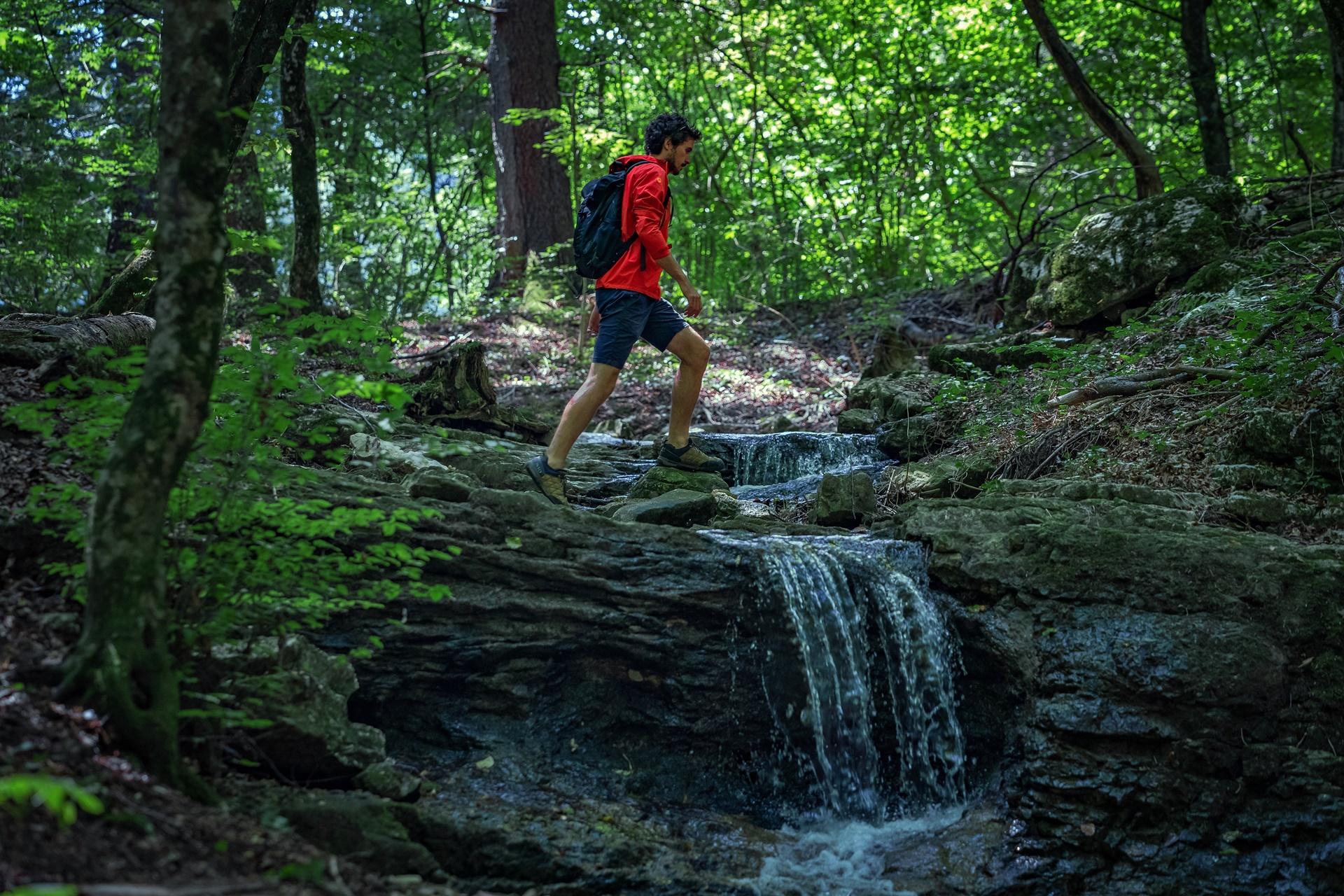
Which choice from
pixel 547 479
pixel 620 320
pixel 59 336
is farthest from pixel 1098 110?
pixel 59 336

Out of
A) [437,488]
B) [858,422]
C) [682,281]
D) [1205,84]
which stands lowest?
[437,488]

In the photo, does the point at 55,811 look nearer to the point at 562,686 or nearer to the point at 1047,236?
the point at 562,686

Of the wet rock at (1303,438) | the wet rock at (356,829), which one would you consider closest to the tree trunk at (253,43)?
the wet rock at (356,829)

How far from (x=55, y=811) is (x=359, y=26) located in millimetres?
17530

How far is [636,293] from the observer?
6195 millimetres

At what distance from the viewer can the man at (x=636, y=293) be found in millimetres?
6031

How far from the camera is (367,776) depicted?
152 inches

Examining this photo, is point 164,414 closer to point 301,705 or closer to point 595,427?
point 301,705

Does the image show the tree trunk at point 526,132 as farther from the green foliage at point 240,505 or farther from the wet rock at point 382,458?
the green foliage at point 240,505

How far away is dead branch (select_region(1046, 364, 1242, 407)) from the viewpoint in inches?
278

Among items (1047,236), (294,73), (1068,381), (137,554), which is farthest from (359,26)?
(137,554)

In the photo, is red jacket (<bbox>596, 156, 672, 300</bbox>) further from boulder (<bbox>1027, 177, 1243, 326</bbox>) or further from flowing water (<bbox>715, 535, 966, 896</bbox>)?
boulder (<bbox>1027, 177, 1243, 326</bbox>)

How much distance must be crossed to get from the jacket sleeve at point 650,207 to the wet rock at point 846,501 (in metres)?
2.03

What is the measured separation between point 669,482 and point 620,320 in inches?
53.1
